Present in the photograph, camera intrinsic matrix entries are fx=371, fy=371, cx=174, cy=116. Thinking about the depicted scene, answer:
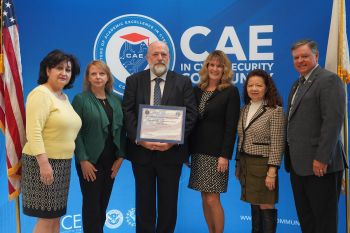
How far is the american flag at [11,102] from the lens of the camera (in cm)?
299

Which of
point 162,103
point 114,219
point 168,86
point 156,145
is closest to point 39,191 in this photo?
point 156,145

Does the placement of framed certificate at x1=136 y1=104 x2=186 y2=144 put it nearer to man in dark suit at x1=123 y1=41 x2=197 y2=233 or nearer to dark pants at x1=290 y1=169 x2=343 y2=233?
man in dark suit at x1=123 y1=41 x2=197 y2=233

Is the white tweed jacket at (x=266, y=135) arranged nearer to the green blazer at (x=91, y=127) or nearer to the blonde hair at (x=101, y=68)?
the green blazer at (x=91, y=127)

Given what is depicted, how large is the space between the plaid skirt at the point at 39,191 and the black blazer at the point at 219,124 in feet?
3.96

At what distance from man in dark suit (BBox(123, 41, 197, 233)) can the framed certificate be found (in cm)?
11

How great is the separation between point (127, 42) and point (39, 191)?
2.08m

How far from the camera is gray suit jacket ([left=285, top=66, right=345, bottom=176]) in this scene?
8.61 ft

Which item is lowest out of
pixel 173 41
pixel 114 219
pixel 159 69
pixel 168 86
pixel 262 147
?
pixel 114 219

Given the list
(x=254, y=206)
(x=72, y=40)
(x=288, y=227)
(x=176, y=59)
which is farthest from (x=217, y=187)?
(x=72, y=40)

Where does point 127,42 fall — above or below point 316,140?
above

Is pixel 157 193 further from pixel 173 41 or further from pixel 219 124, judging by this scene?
Answer: pixel 173 41

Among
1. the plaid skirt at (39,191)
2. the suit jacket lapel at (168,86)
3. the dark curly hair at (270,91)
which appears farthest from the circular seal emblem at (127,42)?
the plaid skirt at (39,191)

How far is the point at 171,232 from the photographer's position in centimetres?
329

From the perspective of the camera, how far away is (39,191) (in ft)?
8.98
